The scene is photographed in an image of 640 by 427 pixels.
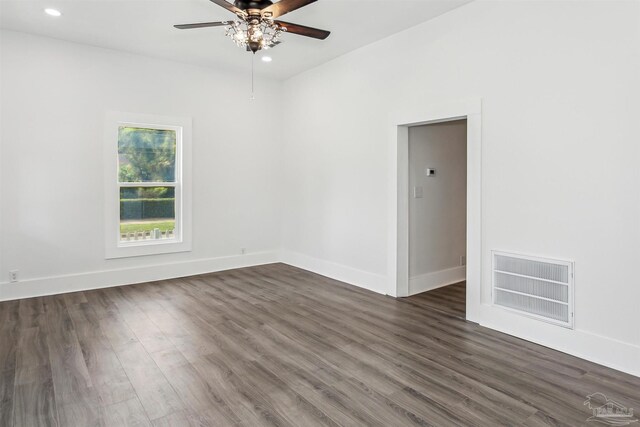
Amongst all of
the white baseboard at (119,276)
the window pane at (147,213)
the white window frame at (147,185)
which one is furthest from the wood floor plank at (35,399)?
the window pane at (147,213)

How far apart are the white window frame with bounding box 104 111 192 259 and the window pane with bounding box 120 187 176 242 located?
6 centimetres

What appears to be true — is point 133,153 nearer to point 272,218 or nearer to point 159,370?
point 272,218

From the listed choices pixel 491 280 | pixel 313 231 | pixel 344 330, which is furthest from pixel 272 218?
pixel 491 280

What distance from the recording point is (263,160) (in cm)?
650

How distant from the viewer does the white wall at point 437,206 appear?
186 inches

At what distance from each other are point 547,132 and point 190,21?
3.66 meters

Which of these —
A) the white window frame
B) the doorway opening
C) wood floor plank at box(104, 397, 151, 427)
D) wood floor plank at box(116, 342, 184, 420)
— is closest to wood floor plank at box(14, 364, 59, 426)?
wood floor plank at box(104, 397, 151, 427)

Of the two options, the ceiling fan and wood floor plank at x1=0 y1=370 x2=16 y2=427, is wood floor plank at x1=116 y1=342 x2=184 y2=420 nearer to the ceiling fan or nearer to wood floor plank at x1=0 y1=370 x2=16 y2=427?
wood floor plank at x1=0 y1=370 x2=16 y2=427

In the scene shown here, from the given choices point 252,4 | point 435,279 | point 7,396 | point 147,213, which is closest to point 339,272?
point 435,279

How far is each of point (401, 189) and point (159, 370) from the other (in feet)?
10.1

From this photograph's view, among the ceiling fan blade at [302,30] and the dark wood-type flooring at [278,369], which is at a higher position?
the ceiling fan blade at [302,30]

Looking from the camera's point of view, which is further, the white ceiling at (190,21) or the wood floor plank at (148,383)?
the white ceiling at (190,21)

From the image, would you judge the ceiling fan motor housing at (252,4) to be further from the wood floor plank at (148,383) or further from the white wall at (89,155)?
the white wall at (89,155)

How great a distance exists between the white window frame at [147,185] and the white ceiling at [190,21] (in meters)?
0.89
